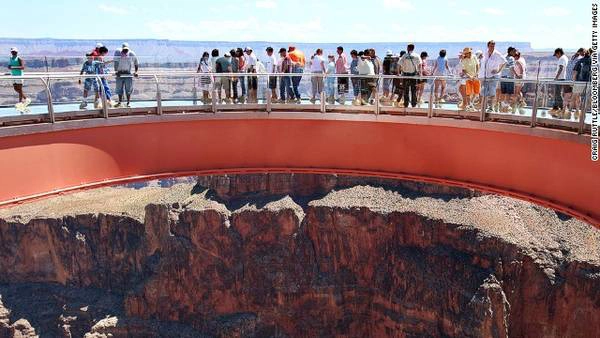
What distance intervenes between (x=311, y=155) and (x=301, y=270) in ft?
133

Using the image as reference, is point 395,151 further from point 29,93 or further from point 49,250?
point 49,250

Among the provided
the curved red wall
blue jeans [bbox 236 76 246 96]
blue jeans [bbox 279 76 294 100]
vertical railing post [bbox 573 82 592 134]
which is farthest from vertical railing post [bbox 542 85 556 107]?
blue jeans [bbox 236 76 246 96]

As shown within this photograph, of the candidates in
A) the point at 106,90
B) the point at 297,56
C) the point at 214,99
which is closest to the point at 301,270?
the point at 297,56

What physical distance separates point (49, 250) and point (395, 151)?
59119 mm

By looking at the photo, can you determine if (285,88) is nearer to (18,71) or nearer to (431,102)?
(431,102)

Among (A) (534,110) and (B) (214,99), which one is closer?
(A) (534,110)

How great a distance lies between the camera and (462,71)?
22.6 meters

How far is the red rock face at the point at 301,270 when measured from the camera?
5291 cm

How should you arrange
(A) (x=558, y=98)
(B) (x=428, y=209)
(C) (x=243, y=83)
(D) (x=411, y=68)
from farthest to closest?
(B) (x=428, y=209)
(C) (x=243, y=83)
(D) (x=411, y=68)
(A) (x=558, y=98)

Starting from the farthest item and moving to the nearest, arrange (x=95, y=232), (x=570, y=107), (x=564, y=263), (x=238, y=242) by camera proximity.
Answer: (x=95, y=232) < (x=238, y=242) < (x=564, y=263) < (x=570, y=107)

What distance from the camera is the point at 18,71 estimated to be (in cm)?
2086

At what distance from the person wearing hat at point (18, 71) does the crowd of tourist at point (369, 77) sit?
0.03 m

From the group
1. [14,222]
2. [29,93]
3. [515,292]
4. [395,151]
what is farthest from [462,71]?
[14,222]

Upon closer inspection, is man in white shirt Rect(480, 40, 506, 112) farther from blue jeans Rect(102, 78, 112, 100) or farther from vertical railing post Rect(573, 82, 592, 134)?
blue jeans Rect(102, 78, 112, 100)
